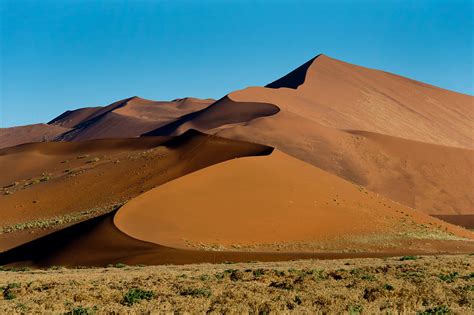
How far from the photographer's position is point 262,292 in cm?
1767

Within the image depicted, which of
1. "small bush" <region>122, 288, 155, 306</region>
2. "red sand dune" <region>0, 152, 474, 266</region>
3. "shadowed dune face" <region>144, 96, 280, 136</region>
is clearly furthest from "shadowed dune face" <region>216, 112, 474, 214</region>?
"small bush" <region>122, 288, 155, 306</region>

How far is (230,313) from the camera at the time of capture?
14.2 meters

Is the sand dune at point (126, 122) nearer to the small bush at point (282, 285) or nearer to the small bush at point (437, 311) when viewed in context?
the small bush at point (282, 285)

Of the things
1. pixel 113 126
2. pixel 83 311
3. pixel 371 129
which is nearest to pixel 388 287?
pixel 83 311

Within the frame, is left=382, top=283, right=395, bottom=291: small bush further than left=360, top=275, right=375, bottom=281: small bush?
No

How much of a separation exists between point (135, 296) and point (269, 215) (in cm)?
2656

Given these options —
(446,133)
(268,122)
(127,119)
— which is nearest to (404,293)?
(268,122)

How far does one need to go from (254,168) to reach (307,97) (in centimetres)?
6353

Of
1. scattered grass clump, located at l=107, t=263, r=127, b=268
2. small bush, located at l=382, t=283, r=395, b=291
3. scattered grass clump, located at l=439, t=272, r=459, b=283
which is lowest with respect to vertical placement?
scattered grass clump, located at l=107, t=263, r=127, b=268

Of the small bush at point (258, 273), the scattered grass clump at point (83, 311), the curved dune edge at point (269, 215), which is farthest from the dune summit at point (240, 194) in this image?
the scattered grass clump at point (83, 311)

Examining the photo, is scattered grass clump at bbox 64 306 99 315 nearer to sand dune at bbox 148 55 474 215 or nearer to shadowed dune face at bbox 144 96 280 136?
sand dune at bbox 148 55 474 215

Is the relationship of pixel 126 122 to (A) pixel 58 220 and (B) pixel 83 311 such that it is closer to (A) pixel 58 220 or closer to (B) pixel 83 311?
(A) pixel 58 220

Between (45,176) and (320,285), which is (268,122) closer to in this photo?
(45,176)

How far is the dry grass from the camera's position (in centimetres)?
1497
